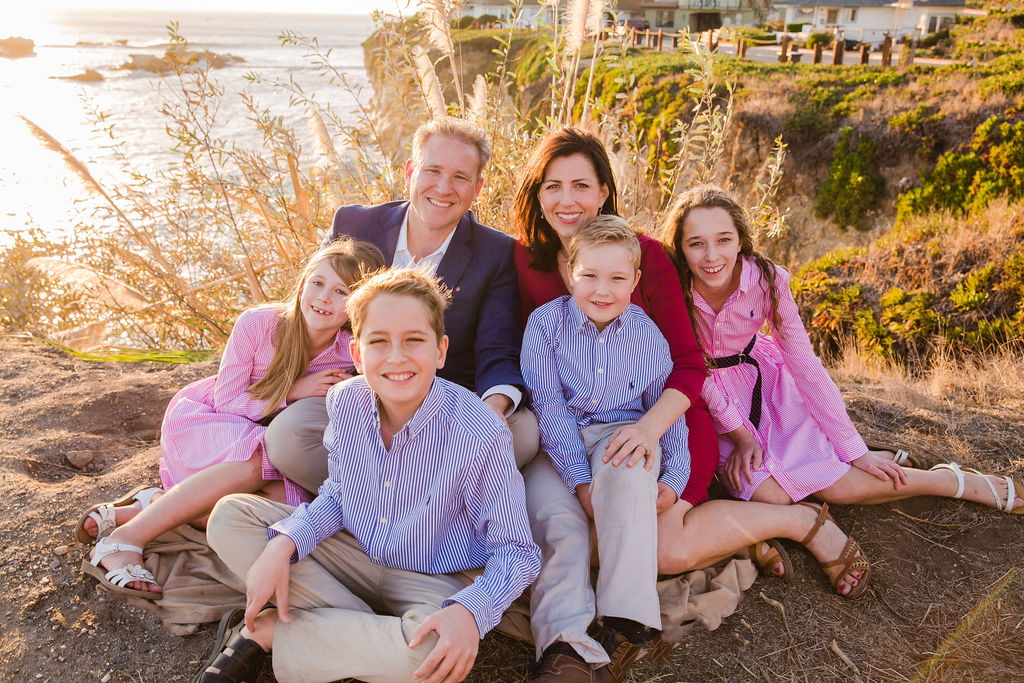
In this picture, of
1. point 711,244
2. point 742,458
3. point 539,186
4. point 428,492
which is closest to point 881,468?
point 742,458

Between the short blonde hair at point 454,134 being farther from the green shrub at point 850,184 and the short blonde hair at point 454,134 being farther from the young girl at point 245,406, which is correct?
the green shrub at point 850,184

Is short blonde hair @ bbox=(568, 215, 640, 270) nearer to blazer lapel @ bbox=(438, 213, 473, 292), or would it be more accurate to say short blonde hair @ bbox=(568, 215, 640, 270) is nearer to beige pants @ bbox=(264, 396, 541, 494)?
blazer lapel @ bbox=(438, 213, 473, 292)

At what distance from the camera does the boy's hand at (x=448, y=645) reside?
5.63ft

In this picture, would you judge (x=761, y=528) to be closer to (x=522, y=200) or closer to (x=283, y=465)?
(x=522, y=200)

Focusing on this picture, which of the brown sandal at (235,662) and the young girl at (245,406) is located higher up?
the young girl at (245,406)

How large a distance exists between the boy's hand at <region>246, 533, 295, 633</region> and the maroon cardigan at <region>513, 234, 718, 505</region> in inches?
56.2

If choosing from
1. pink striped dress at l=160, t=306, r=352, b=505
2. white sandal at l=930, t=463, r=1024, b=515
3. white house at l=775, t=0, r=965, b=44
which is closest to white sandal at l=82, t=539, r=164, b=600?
pink striped dress at l=160, t=306, r=352, b=505

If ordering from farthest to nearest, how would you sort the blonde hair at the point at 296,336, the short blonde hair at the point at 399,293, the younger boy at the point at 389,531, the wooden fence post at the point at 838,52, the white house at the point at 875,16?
the white house at the point at 875,16
the wooden fence post at the point at 838,52
the blonde hair at the point at 296,336
the short blonde hair at the point at 399,293
the younger boy at the point at 389,531

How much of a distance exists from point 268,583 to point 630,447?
3.87 ft

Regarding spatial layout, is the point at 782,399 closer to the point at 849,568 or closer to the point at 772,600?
the point at 849,568

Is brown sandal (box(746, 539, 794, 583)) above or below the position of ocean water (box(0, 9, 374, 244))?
below

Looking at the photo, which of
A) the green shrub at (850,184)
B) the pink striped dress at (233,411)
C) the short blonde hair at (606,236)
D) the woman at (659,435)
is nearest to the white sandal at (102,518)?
the pink striped dress at (233,411)

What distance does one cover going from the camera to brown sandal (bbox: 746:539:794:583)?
98.7 inches

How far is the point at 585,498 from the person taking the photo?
2.30 meters
